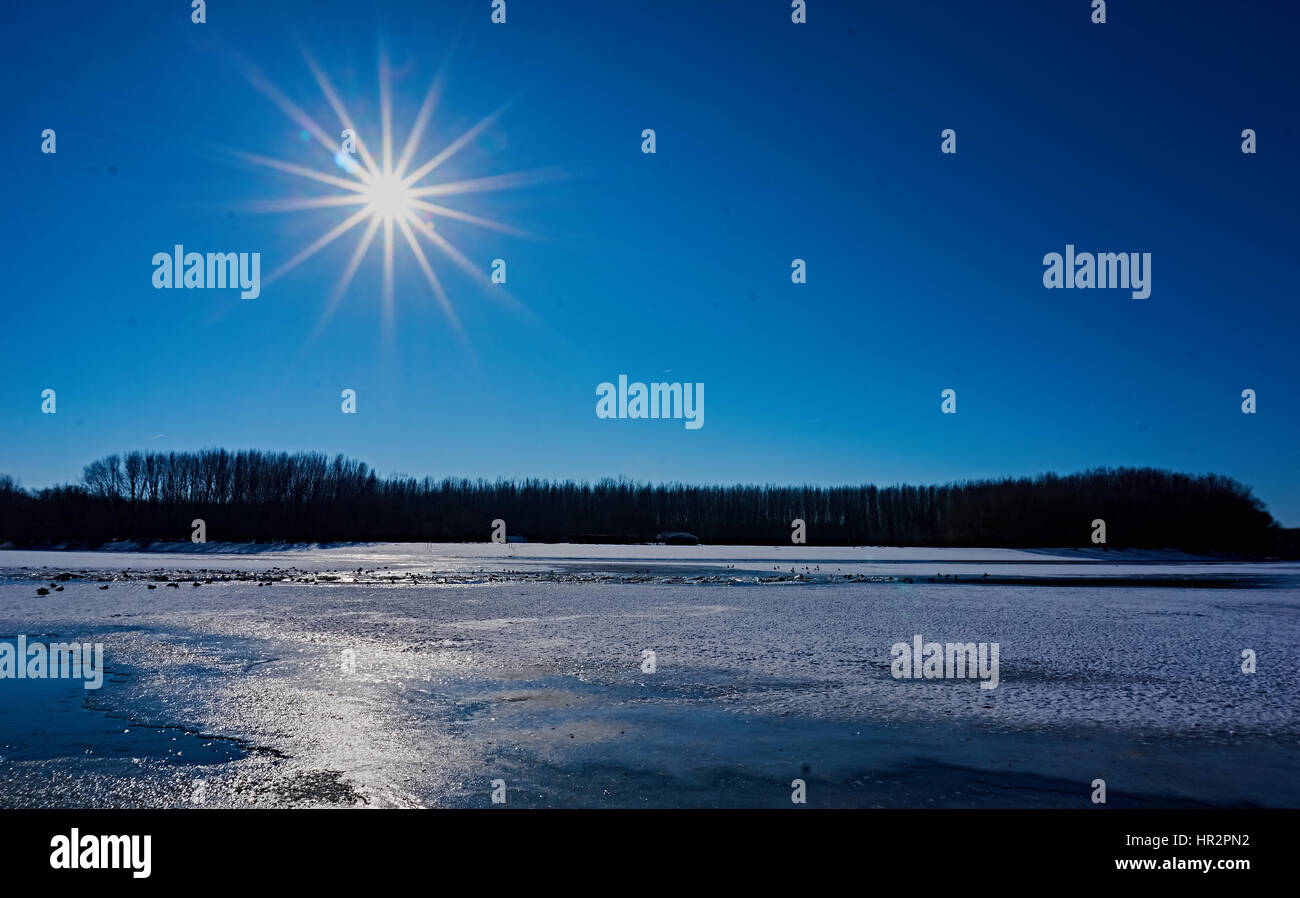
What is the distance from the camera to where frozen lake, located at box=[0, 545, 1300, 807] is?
522cm

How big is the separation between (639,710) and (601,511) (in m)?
115

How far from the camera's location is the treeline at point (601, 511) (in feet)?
248

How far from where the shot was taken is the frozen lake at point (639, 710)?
17.1 ft

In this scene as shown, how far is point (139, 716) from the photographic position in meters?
7.04

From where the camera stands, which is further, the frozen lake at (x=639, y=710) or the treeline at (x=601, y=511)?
the treeline at (x=601, y=511)

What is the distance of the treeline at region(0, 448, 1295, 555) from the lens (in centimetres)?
7562

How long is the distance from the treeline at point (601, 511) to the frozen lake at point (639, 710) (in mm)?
55949

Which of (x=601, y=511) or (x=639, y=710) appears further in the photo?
(x=601, y=511)

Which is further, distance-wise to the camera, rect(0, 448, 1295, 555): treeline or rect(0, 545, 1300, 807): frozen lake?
rect(0, 448, 1295, 555): treeline

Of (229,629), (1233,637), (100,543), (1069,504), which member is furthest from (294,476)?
(1233,637)

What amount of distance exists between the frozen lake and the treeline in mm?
55949

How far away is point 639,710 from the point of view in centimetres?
733

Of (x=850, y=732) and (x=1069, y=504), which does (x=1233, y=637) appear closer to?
(x=850, y=732)

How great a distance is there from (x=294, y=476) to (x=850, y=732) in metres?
115
